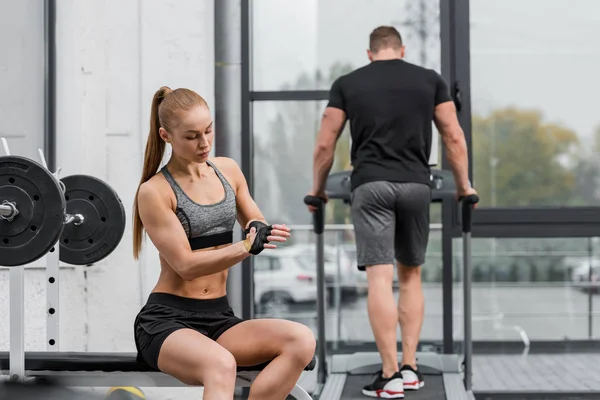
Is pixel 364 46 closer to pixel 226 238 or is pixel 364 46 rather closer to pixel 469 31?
pixel 469 31

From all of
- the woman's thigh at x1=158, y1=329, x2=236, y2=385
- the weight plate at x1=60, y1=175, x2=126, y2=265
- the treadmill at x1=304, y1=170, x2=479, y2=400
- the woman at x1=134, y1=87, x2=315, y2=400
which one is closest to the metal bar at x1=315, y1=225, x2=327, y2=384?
the treadmill at x1=304, y1=170, x2=479, y2=400

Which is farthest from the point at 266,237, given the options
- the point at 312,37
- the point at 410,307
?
the point at 312,37

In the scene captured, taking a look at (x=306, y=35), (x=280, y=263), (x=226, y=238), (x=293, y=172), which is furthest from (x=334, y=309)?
(x=226, y=238)

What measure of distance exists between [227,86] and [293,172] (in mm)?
553

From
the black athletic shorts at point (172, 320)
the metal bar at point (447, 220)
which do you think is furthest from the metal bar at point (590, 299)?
the black athletic shorts at point (172, 320)

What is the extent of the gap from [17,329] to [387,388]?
1.54 meters

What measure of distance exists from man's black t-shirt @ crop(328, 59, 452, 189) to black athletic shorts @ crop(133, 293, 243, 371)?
4.60ft

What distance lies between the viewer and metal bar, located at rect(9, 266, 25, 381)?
9.39 feet

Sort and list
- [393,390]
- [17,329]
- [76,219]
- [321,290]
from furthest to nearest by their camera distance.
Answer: [321,290]
[393,390]
[76,219]
[17,329]

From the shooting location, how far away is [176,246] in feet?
8.29

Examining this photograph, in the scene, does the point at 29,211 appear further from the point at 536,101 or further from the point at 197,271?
the point at 536,101

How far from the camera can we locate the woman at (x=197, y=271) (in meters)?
2.45

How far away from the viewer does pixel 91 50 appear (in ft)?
14.5

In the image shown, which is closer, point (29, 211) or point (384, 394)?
point (29, 211)
